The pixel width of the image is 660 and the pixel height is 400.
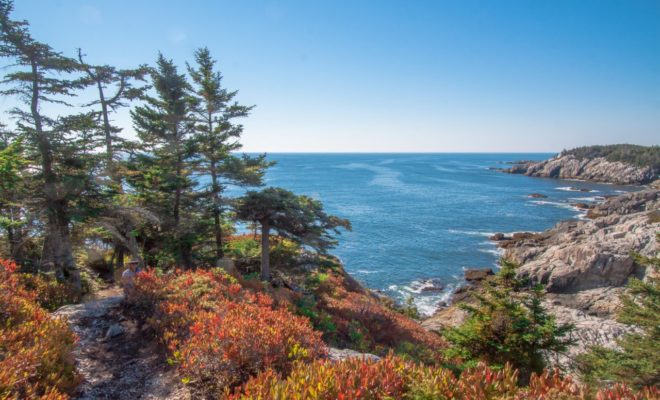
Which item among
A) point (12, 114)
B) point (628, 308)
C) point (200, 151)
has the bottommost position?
point (628, 308)

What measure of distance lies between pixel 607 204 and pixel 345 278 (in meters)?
58.0

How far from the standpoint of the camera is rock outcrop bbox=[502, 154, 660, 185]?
300 feet

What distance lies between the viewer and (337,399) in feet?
12.8

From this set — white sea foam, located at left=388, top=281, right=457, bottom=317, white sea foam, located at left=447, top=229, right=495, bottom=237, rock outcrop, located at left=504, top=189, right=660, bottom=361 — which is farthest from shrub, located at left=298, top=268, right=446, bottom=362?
white sea foam, located at left=447, top=229, right=495, bottom=237

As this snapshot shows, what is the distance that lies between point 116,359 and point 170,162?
423 inches

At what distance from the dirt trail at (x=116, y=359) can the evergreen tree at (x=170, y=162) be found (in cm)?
649

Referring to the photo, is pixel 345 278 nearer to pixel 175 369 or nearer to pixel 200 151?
pixel 200 151

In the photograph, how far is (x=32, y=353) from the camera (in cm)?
489

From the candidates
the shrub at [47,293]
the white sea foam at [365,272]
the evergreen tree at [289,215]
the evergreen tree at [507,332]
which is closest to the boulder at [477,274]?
the white sea foam at [365,272]

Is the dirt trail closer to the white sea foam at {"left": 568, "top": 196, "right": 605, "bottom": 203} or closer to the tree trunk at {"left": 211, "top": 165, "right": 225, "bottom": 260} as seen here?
the tree trunk at {"left": 211, "top": 165, "right": 225, "bottom": 260}

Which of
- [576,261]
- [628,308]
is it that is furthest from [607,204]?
[628,308]

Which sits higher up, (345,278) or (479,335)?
(479,335)

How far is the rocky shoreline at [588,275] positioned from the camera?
20594 mm

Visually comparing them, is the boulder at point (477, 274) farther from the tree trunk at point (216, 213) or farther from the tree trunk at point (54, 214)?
the tree trunk at point (54, 214)
